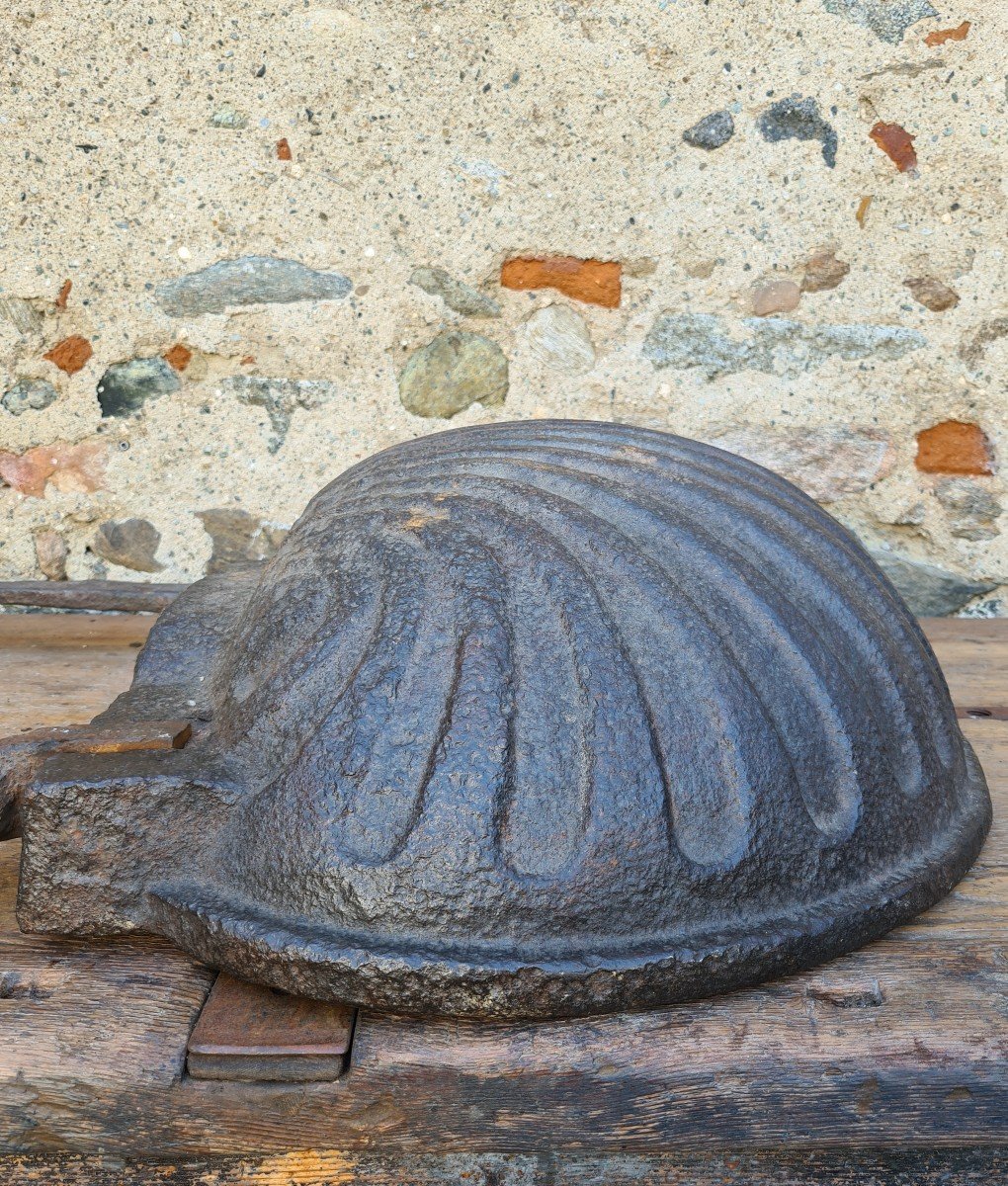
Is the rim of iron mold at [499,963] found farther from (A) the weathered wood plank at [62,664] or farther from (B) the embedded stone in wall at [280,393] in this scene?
(B) the embedded stone in wall at [280,393]

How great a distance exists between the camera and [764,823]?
1.16m

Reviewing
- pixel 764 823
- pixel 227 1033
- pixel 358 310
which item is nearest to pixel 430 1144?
pixel 227 1033

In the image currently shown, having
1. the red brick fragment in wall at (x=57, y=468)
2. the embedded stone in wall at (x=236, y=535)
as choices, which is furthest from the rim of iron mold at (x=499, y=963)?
the red brick fragment in wall at (x=57, y=468)

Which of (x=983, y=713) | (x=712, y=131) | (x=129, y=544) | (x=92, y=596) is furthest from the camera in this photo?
(x=129, y=544)

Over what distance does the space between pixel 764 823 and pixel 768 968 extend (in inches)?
5.9

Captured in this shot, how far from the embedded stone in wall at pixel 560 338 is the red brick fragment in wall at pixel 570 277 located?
5 cm

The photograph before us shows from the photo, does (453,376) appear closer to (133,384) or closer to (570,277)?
(570,277)

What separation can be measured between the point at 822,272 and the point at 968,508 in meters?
0.64

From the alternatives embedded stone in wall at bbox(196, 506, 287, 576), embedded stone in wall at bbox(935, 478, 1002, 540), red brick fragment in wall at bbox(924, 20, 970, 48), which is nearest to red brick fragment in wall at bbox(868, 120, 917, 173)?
red brick fragment in wall at bbox(924, 20, 970, 48)

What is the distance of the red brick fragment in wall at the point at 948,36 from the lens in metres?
2.31

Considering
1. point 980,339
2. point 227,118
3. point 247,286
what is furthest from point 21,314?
point 980,339

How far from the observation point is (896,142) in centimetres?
238

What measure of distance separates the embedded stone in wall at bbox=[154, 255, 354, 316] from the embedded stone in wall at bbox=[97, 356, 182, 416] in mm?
132

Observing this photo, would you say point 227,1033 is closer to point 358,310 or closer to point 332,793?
point 332,793
